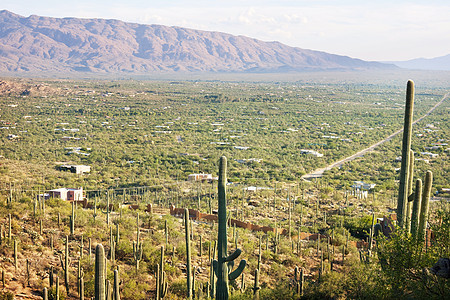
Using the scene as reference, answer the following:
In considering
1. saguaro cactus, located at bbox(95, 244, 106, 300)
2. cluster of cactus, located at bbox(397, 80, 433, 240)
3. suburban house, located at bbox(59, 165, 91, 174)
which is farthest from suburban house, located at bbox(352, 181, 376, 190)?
saguaro cactus, located at bbox(95, 244, 106, 300)

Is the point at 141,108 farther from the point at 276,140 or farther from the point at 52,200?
the point at 52,200

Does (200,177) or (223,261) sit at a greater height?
(223,261)

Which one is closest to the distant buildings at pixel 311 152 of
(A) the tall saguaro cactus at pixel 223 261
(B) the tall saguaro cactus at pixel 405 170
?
(B) the tall saguaro cactus at pixel 405 170

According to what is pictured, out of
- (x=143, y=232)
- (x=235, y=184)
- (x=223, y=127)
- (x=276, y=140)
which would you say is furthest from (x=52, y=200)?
(x=223, y=127)

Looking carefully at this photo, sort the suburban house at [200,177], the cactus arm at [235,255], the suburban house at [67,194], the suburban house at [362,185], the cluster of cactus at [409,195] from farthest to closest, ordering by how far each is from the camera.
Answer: the suburban house at [200,177], the suburban house at [362,185], the suburban house at [67,194], the cluster of cactus at [409,195], the cactus arm at [235,255]

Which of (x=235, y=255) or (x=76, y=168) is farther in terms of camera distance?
(x=76, y=168)

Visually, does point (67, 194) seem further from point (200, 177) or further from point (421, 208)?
point (421, 208)

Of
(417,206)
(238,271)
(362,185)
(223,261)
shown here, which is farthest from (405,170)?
(362,185)

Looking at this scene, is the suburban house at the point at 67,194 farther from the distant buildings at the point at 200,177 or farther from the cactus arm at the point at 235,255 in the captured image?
the cactus arm at the point at 235,255

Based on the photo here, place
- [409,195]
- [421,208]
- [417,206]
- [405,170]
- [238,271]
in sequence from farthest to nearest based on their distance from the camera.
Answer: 1. [409,195]
2. [405,170]
3. [417,206]
4. [421,208]
5. [238,271]
